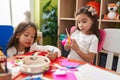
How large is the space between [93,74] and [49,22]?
5.99 ft

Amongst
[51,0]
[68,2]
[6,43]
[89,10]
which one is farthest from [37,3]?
[89,10]

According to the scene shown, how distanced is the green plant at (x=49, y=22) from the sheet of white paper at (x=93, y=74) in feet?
5.54

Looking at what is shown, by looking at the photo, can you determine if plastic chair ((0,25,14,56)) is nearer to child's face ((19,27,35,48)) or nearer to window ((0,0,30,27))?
child's face ((19,27,35,48))

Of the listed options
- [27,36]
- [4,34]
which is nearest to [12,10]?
[4,34]

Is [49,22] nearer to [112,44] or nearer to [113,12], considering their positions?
[113,12]

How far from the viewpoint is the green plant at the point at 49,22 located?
253cm

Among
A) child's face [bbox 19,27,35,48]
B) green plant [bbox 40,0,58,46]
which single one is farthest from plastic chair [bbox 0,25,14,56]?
green plant [bbox 40,0,58,46]

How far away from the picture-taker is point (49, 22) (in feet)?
8.34

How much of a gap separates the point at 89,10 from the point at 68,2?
51.1 inches

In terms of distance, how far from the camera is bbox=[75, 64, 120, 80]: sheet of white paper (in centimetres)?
76

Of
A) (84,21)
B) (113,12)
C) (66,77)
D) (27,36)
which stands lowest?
(66,77)

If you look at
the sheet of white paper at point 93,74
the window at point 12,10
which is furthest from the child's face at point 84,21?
the window at point 12,10

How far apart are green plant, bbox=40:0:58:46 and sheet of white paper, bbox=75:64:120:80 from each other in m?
1.69

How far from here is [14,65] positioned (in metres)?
0.92
